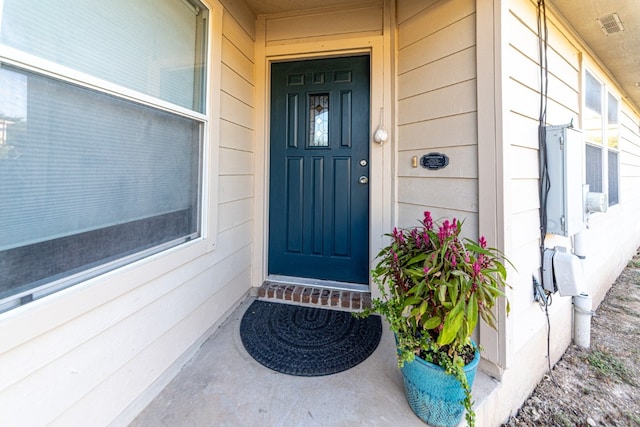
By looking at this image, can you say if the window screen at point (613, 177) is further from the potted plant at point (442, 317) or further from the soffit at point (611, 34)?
the potted plant at point (442, 317)

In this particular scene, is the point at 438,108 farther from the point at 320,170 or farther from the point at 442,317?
the point at 442,317

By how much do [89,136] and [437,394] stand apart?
1.67 meters

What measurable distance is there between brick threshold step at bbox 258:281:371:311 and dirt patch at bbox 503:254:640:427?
1027 millimetres

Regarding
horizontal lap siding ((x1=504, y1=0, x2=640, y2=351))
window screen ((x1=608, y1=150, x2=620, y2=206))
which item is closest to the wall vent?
horizontal lap siding ((x1=504, y1=0, x2=640, y2=351))

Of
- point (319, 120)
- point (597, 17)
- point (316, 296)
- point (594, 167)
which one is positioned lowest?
point (316, 296)

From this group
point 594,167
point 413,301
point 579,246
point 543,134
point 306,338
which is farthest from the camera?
point 594,167

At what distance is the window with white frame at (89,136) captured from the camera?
824mm

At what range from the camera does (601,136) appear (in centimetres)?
276

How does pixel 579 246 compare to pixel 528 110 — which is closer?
pixel 528 110

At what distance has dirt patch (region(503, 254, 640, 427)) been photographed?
4.81 ft

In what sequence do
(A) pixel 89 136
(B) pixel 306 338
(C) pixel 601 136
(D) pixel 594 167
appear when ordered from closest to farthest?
(A) pixel 89 136 → (B) pixel 306 338 → (D) pixel 594 167 → (C) pixel 601 136

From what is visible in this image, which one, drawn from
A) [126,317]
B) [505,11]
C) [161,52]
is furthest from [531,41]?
[126,317]

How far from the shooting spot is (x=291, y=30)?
85.6 inches

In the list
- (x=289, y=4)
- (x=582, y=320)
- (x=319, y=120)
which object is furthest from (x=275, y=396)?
(x=289, y=4)
